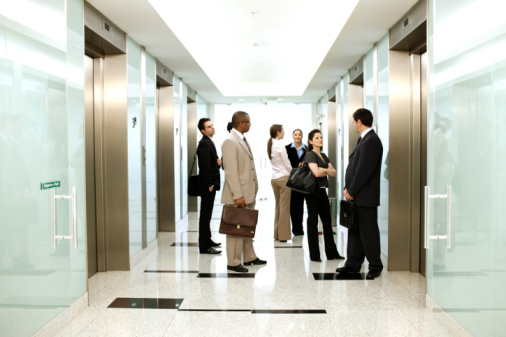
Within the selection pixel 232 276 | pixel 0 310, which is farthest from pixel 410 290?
pixel 0 310

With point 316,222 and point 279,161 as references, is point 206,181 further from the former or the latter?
point 316,222

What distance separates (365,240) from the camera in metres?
5.18

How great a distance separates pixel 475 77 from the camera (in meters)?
3.24

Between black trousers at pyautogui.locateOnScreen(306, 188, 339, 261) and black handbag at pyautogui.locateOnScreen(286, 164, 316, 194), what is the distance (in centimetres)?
13

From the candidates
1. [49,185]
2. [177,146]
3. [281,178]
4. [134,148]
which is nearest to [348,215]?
[281,178]

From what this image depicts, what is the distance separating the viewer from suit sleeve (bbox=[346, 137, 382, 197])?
504 cm

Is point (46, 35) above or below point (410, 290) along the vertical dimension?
above

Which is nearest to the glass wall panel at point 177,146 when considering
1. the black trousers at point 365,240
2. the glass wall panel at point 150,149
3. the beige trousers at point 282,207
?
the glass wall panel at point 150,149

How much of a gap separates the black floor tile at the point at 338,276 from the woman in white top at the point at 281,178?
1.99 metres

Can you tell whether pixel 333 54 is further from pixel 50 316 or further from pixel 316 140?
pixel 50 316

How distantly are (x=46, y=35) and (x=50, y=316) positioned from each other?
82.3 inches

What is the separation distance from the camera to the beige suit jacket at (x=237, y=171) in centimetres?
536

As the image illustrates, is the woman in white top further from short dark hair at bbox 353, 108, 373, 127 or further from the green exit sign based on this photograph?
the green exit sign

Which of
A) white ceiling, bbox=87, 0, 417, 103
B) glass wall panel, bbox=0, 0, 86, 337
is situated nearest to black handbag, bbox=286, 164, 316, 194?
white ceiling, bbox=87, 0, 417, 103
